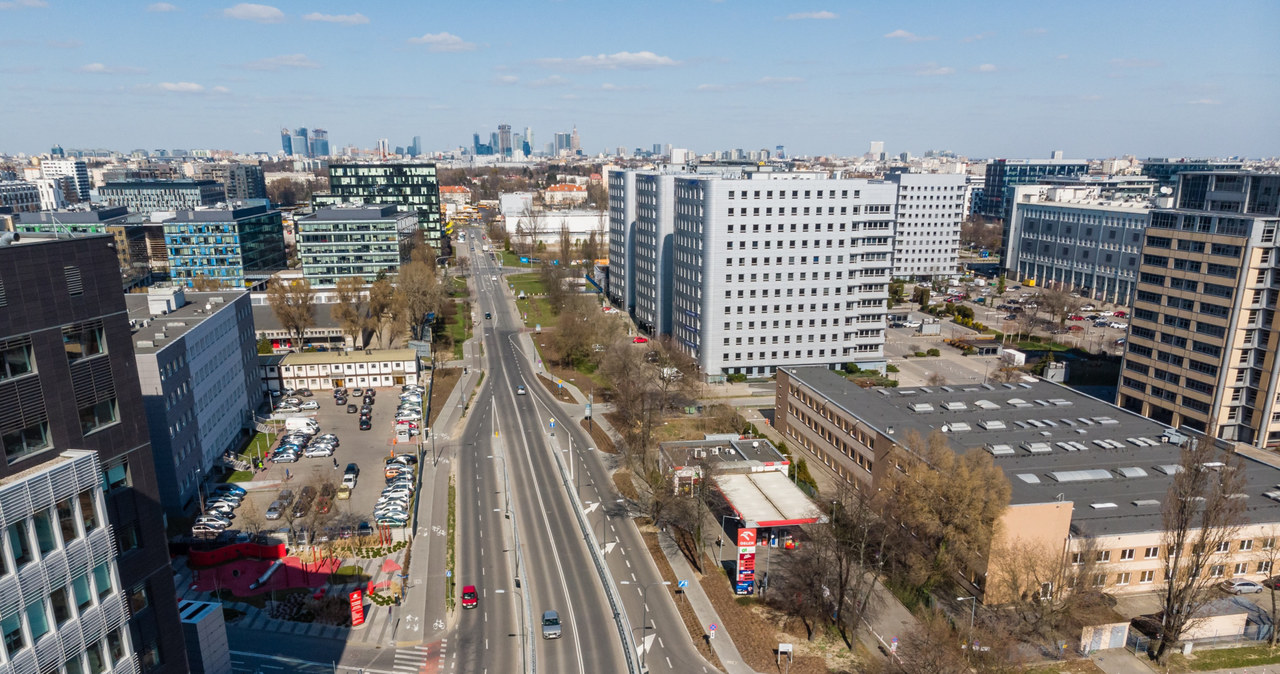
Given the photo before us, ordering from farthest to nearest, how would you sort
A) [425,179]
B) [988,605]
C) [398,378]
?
[425,179], [398,378], [988,605]

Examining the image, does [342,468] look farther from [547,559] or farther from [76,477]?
[76,477]

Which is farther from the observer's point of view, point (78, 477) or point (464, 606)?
point (464, 606)

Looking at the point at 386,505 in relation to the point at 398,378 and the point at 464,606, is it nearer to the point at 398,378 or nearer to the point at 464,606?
the point at 464,606

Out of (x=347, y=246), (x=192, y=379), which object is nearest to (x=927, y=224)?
(x=347, y=246)

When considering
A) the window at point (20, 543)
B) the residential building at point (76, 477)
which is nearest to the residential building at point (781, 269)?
the residential building at point (76, 477)

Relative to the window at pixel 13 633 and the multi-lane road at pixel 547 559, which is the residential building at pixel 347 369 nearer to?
the multi-lane road at pixel 547 559

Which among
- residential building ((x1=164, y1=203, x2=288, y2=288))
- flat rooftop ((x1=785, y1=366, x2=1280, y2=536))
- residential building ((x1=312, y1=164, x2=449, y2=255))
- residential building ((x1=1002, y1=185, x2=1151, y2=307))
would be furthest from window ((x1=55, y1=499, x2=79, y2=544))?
Result: residential building ((x1=312, y1=164, x2=449, y2=255))

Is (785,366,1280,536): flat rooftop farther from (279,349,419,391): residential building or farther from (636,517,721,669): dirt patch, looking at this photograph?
(279,349,419,391): residential building

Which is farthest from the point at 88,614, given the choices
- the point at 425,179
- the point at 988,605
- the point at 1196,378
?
the point at 425,179
